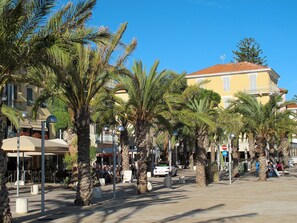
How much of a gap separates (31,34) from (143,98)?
40.1 feet

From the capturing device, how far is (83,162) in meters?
18.3

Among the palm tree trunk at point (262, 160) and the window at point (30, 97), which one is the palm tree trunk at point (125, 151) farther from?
the window at point (30, 97)

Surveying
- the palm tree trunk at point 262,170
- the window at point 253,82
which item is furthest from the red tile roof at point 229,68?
the palm tree trunk at point 262,170

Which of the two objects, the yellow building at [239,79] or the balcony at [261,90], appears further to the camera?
the yellow building at [239,79]

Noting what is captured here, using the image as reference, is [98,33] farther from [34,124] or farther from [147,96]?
[34,124]

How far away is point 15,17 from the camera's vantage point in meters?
11.6

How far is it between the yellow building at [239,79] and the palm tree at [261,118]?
36.6 m

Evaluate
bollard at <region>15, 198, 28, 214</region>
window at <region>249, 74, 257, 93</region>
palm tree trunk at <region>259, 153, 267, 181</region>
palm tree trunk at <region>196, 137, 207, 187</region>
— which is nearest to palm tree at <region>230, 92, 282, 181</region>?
palm tree trunk at <region>259, 153, 267, 181</region>

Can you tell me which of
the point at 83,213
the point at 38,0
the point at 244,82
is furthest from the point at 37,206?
the point at 244,82

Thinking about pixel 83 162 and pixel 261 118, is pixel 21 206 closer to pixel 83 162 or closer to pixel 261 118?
pixel 83 162

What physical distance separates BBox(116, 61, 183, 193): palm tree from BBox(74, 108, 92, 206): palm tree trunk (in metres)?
5.34

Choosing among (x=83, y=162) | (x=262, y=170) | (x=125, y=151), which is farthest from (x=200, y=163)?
(x=83, y=162)

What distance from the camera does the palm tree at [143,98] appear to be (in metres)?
24.0

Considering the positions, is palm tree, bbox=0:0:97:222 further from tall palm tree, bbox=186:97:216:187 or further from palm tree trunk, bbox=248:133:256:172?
palm tree trunk, bbox=248:133:256:172
